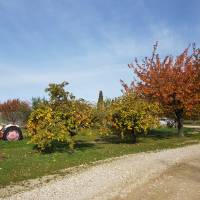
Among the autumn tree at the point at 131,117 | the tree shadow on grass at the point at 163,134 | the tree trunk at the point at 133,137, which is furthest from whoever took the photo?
the tree shadow on grass at the point at 163,134

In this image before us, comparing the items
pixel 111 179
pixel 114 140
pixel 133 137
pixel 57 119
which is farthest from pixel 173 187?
pixel 114 140

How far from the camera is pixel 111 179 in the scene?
17.2m

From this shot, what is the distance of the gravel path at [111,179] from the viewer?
48.2 ft

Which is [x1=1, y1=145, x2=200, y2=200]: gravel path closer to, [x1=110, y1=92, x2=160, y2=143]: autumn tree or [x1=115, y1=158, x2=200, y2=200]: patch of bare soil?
[x1=115, y1=158, x2=200, y2=200]: patch of bare soil

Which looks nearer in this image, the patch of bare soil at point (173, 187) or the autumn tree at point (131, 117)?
the patch of bare soil at point (173, 187)

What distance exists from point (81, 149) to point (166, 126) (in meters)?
27.2

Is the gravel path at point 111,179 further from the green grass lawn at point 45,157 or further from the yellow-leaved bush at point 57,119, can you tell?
the yellow-leaved bush at point 57,119

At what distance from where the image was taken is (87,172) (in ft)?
60.8

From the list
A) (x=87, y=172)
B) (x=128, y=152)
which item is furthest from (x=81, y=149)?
(x=87, y=172)

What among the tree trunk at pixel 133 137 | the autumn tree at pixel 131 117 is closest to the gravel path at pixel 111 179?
the autumn tree at pixel 131 117

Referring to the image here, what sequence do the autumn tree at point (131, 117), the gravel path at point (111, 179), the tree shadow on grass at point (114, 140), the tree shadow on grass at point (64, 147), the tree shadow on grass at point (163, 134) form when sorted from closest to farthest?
the gravel path at point (111, 179), the tree shadow on grass at point (64, 147), the autumn tree at point (131, 117), the tree shadow on grass at point (114, 140), the tree shadow on grass at point (163, 134)

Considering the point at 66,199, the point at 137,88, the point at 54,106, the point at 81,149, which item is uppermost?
the point at 137,88

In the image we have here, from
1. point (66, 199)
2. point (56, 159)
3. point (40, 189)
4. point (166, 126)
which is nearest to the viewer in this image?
point (66, 199)

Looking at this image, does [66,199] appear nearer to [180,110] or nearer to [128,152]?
[128,152]
